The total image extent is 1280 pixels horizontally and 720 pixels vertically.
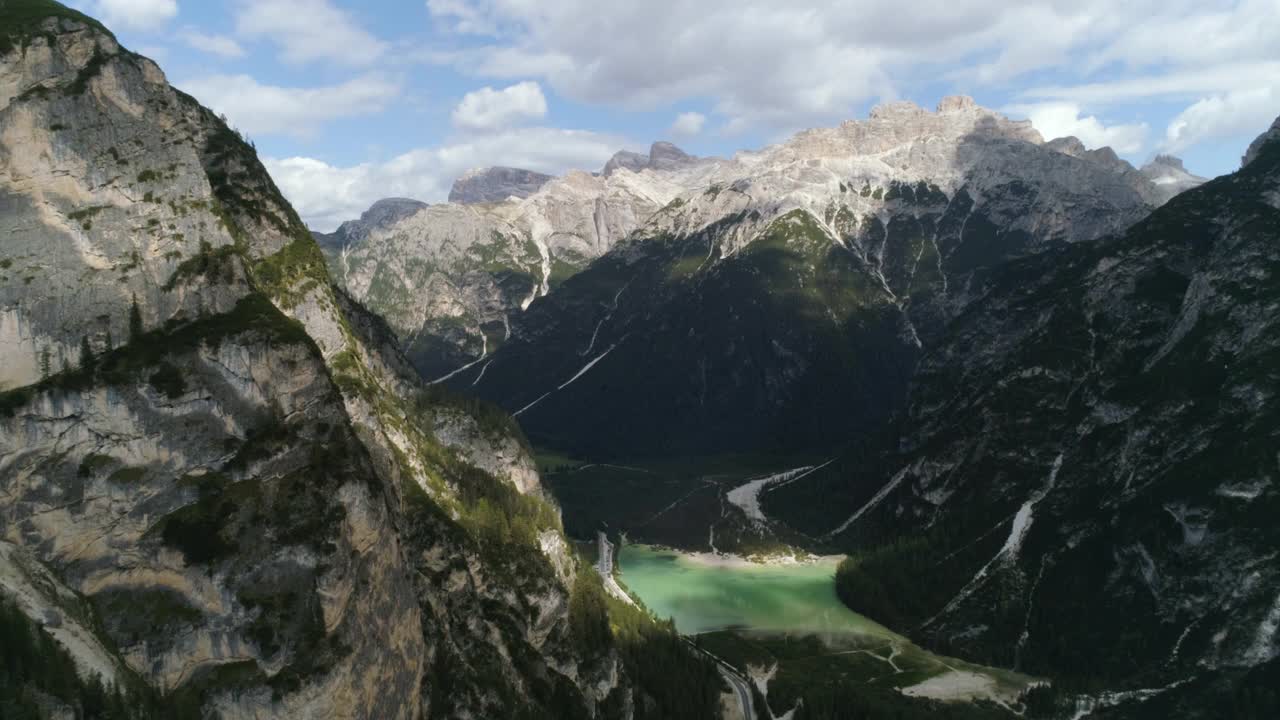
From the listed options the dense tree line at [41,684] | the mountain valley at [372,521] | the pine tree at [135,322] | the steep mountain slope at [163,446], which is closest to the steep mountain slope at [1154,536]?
the mountain valley at [372,521]

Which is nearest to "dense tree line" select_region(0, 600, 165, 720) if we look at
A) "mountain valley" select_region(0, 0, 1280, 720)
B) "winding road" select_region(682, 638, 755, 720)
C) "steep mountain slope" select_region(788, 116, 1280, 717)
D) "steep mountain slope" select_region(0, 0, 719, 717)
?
"mountain valley" select_region(0, 0, 1280, 720)

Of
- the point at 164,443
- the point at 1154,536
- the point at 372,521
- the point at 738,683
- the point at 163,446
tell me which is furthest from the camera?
the point at 1154,536

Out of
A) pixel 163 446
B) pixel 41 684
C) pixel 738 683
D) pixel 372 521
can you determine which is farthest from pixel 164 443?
pixel 738 683

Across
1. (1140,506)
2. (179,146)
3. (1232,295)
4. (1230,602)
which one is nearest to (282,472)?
(179,146)

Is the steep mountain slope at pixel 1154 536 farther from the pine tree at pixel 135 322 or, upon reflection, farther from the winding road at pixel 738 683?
the pine tree at pixel 135 322

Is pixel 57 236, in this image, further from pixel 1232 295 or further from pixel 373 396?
pixel 1232 295

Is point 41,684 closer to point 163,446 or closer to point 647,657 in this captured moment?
point 163,446
